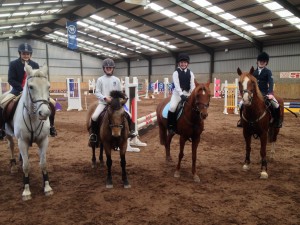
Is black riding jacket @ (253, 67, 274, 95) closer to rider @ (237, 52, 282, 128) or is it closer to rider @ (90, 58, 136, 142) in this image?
rider @ (237, 52, 282, 128)

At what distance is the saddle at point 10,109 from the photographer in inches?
173

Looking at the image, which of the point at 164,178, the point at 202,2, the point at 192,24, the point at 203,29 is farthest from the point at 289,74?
the point at 164,178

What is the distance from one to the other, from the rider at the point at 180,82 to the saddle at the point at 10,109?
3.08 m

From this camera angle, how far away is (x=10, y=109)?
4445 mm

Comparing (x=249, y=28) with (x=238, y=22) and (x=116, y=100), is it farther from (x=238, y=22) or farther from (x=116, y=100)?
(x=116, y=100)

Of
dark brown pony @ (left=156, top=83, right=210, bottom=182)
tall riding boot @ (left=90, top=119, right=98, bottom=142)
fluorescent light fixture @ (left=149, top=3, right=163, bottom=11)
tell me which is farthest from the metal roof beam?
tall riding boot @ (left=90, top=119, right=98, bottom=142)

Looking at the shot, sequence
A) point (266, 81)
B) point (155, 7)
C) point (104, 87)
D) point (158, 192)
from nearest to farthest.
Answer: point (158, 192) → point (104, 87) → point (266, 81) → point (155, 7)

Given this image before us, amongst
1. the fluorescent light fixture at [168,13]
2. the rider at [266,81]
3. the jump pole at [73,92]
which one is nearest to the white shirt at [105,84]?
the rider at [266,81]

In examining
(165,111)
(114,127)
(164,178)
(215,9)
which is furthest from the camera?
(215,9)

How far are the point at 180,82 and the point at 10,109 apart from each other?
3.44 m

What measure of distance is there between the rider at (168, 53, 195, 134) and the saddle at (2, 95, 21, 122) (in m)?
3.08

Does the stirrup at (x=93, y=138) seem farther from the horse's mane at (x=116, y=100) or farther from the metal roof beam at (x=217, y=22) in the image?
the metal roof beam at (x=217, y=22)

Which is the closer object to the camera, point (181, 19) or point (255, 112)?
point (255, 112)

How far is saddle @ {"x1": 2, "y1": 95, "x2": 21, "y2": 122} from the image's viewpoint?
14.4ft
